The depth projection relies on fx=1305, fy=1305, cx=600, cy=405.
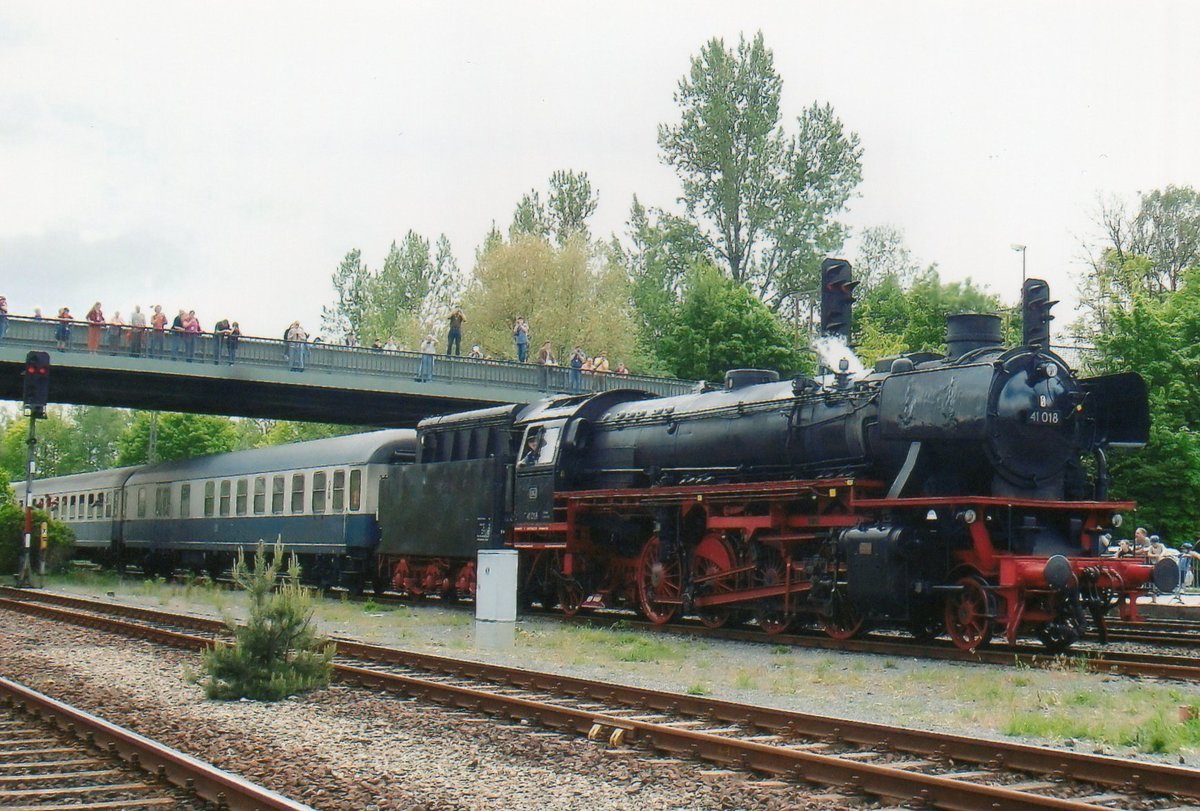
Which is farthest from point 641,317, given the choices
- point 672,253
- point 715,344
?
point 715,344

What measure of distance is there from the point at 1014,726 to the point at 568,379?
26.1 meters

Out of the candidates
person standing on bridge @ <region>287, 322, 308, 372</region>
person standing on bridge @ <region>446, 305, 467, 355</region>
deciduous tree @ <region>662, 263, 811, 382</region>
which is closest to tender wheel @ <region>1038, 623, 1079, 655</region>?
person standing on bridge @ <region>287, 322, 308, 372</region>

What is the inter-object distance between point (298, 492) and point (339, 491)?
184 cm

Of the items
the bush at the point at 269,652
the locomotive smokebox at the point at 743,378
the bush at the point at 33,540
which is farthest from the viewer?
the bush at the point at 33,540

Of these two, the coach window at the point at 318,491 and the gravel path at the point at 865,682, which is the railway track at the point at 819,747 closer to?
the gravel path at the point at 865,682

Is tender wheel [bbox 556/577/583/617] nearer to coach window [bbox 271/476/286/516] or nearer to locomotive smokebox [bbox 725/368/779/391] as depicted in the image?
locomotive smokebox [bbox 725/368/779/391]

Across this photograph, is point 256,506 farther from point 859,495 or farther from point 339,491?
point 859,495

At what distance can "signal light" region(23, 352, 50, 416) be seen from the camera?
2550 cm

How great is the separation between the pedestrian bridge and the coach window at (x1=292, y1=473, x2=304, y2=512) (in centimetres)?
460

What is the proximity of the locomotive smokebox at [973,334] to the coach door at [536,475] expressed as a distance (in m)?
7.00

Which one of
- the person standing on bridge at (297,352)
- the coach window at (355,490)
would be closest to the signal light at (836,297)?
the coach window at (355,490)

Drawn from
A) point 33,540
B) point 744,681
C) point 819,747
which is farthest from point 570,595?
point 33,540

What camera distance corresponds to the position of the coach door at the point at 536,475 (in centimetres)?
1978

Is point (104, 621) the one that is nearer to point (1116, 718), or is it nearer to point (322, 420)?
point (1116, 718)
